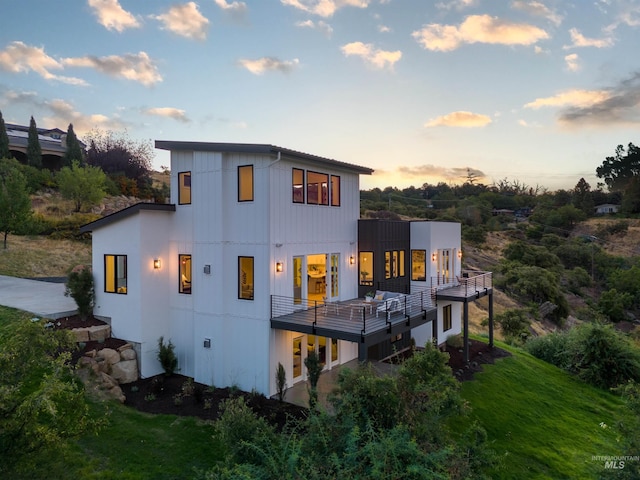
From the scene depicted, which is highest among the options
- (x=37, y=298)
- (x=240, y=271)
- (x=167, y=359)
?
(x=240, y=271)

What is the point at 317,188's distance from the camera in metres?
12.8

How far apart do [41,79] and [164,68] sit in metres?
8.54

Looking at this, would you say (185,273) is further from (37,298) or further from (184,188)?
(37,298)

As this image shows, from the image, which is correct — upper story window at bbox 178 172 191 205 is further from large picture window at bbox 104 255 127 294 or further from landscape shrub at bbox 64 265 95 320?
landscape shrub at bbox 64 265 95 320

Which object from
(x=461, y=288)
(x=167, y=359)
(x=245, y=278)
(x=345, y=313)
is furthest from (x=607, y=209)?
(x=167, y=359)

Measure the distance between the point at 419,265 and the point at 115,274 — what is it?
12.0 m

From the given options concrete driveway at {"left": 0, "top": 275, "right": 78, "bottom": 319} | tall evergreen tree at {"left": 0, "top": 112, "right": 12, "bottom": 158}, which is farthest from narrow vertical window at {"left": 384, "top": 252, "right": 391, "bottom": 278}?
tall evergreen tree at {"left": 0, "top": 112, "right": 12, "bottom": 158}

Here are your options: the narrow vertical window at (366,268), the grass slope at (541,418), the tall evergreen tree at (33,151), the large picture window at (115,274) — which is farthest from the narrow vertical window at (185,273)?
the tall evergreen tree at (33,151)

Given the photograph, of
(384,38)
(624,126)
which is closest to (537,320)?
(624,126)

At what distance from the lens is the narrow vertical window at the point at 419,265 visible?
1612 cm

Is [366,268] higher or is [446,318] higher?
[366,268]

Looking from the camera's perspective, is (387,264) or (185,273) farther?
(387,264)

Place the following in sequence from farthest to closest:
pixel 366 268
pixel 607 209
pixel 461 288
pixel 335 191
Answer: pixel 607 209 < pixel 461 288 < pixel 366 268 < pixel 335 191

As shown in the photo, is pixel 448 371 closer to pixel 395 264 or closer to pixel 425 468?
pixel 425 468
